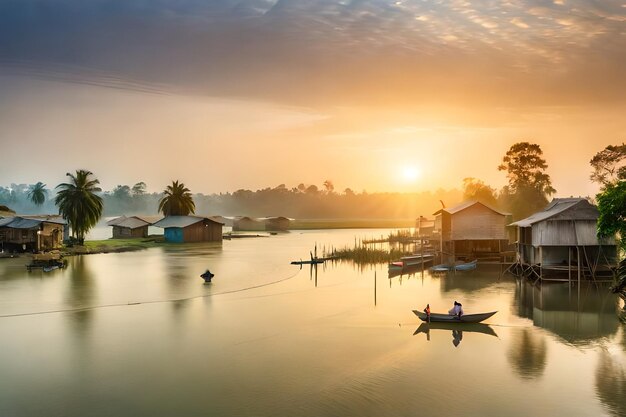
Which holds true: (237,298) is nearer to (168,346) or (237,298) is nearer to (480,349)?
(168,346)

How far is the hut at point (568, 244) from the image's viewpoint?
44.1 meters

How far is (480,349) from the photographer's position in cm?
2469

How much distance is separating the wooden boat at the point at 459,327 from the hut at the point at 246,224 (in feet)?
401

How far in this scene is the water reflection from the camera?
28.4 meters

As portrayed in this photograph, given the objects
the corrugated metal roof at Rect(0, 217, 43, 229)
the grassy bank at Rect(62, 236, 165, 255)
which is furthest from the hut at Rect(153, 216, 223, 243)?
the corrugated metal roof at Rect(0, 217, 43, 229)

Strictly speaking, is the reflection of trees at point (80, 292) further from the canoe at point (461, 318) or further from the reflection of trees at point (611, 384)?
the reflection of trees at point (611, 384)

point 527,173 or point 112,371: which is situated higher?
point 527,173

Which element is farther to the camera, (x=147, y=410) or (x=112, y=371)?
(x=112, y=371)

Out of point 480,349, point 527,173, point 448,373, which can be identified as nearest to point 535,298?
point 480,349

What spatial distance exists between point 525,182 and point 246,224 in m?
84.2

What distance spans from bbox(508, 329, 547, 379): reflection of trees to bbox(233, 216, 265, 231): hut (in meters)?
126

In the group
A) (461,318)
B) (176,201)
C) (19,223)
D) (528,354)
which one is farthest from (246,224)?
(528,354)

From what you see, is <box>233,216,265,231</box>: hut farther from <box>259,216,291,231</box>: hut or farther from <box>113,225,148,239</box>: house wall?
<box>113,225,148,239</box>: house wall

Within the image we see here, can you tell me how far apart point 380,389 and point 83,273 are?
4311 cm
